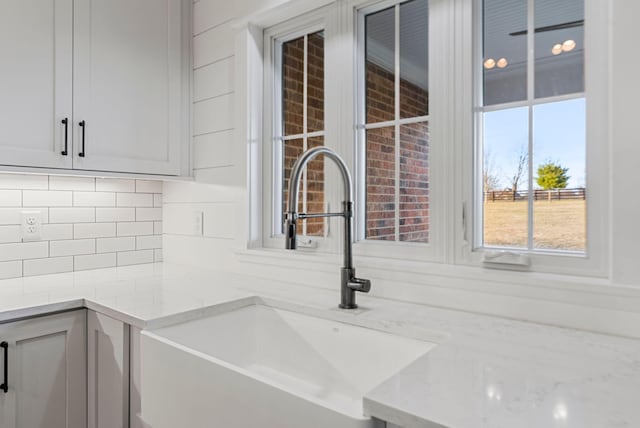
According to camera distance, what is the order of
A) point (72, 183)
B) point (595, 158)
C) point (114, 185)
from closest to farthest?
point (595, 158)
point (72, 183)
point (114, 185)

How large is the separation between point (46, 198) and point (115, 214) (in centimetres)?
31

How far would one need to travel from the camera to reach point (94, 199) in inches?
79.7

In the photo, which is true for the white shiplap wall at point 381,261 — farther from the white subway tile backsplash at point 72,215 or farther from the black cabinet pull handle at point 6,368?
the black cabinet pull handle at point 6,368

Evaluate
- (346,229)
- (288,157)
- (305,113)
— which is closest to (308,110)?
(305,113)

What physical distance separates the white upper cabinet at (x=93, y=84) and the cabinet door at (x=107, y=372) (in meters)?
0.69

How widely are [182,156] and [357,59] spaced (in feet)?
3.22

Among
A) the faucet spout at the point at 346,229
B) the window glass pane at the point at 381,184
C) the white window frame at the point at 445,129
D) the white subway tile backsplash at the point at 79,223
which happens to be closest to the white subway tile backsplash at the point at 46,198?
the white subway tile backsplash at the point at 79,223

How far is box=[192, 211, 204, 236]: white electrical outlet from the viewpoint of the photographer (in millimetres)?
2074

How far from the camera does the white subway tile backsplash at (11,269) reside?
68.9 inches

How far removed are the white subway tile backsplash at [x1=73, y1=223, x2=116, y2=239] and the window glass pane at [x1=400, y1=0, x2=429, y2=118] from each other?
151cm

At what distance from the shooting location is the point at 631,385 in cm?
76

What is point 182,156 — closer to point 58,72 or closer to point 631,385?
point 58,72

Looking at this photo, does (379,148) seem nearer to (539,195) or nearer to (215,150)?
(539,195)

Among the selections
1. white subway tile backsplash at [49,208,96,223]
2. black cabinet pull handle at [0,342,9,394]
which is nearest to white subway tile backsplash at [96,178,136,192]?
white subway tile backsplash at [49,208,96,223]
